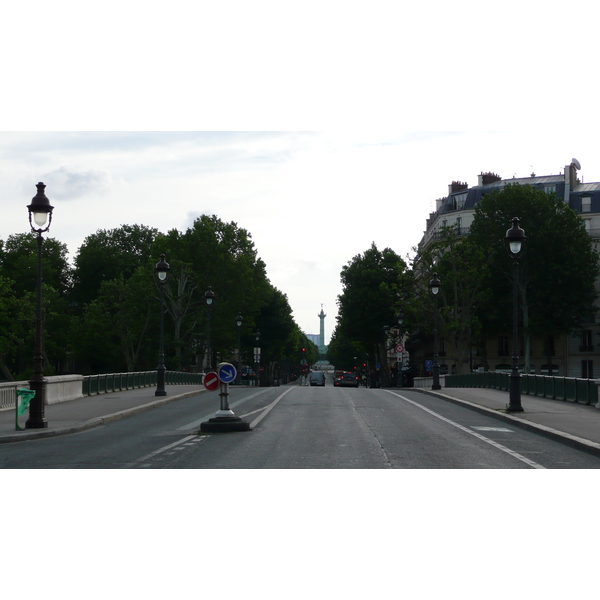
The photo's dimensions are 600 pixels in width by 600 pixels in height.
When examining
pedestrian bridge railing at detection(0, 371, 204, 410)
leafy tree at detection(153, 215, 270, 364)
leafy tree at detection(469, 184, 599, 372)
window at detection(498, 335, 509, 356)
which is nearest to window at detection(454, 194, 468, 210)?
window at detection(498, 335, 509, 356)

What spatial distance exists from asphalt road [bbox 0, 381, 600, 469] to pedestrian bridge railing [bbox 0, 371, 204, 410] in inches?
151

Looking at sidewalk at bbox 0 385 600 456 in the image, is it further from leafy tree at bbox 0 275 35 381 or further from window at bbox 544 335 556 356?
window at bbox 544 335 556 356

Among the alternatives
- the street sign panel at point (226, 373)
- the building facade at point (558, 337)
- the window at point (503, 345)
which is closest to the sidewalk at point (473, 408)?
the street sign panel at point (226, 373)

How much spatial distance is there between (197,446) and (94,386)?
1692 cm

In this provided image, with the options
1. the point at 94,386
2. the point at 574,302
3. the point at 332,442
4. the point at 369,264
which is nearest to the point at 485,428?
the point at 332,442

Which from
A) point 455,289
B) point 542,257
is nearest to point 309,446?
point 455,289

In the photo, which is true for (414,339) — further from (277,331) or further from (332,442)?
(332,442)

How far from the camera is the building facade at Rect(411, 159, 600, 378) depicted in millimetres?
78312

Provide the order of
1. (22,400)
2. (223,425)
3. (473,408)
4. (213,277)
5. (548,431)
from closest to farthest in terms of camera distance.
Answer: (548,431), (22,400), (223,425), (473,408), (213,277)

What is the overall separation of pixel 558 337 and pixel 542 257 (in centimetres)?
1513

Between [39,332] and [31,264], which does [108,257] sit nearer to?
[31,264]

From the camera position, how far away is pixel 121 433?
17.8 metres

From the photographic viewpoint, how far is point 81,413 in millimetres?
21828

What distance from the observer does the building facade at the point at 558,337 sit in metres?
78.3
